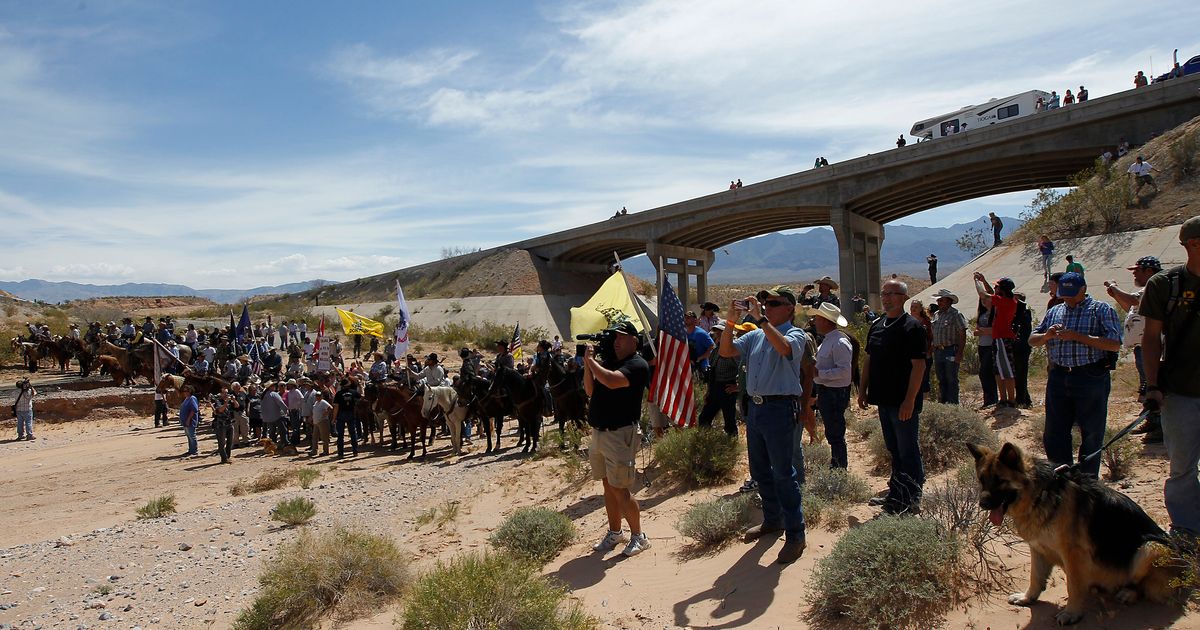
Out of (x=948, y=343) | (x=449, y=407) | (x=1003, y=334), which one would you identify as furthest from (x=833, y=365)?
(x=449, y=407)

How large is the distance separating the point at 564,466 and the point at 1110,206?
21274 mm

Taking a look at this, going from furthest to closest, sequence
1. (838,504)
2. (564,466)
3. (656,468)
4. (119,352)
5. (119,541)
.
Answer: (119,352)
(564,466)
(656,468)
(119,541)
(838,504)

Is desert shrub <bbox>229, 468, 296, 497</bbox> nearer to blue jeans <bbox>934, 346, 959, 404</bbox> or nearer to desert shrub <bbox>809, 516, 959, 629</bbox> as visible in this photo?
desert shrub <bbox>809, 516, 959, 629</bbox>

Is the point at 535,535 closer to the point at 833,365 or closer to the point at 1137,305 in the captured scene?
the point at 833,365

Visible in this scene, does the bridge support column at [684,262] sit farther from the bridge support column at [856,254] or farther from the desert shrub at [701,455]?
the desert shrub at [701,455]

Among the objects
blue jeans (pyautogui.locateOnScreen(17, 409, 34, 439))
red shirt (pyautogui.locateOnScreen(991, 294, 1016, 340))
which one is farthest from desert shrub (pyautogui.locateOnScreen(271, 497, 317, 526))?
blue jeans (pyautogui.locateOnScreen(17, 409, 34, 439))

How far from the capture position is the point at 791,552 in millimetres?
5371

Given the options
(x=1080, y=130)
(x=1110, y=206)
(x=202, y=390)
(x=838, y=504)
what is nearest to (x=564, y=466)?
(x=838, y=504)

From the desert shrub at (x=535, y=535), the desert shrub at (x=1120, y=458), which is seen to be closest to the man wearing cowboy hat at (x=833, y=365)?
the desert shrub at (x=1120, y=458)

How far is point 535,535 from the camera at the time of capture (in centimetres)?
691

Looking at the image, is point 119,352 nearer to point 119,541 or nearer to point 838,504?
point 119,541

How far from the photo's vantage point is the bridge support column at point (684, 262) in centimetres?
4916

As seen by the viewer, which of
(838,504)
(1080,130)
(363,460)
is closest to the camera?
(838,504)

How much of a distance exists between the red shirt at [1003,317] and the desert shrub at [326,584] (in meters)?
7.88
